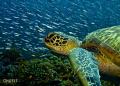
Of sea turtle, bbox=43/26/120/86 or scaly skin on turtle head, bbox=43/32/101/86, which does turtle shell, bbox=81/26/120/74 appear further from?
scaly skin on turtle head, bbox=43/32/101/86

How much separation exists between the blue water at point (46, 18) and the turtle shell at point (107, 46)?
45.7ft

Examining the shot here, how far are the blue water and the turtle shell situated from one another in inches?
549

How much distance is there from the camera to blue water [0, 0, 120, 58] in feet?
52.7

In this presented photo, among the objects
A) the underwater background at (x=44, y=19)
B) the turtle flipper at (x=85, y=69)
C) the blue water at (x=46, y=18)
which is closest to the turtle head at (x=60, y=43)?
the turtle flipper at (x=85, y=69)

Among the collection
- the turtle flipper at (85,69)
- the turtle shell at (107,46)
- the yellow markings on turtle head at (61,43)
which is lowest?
the yellow markings on turtle head at (61,43)

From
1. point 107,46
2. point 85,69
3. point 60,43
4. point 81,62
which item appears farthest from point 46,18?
point 85,69

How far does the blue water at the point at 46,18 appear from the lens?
16.1 meters

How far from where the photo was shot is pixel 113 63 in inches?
76.9

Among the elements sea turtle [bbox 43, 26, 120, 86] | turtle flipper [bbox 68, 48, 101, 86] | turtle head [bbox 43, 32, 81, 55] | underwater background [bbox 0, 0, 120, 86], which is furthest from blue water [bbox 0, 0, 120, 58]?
turtle flipper [bbox 68, 48, 101, 86]

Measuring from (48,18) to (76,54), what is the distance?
1656 centimetres

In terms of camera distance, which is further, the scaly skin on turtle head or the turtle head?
the turtle head

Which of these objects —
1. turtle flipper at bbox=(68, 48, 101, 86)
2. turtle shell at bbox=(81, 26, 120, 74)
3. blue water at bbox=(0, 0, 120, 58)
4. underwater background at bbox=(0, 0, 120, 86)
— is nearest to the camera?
turtle flipper at bbox=(68, 48, 101, 86)

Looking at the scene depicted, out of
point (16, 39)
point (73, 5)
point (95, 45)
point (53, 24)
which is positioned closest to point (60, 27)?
point (53, 24)

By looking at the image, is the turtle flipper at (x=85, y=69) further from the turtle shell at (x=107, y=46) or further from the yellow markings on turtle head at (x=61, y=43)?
the yellow markings on turtle head at (x=61, y=43)
